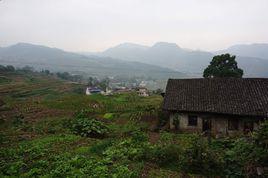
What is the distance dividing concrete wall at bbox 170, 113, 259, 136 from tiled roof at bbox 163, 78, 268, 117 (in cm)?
67

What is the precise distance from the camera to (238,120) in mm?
23453

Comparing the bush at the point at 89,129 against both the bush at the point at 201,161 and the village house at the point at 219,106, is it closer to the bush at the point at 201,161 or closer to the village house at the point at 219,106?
the village house at the point at 219,106

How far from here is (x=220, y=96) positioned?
2525 cm

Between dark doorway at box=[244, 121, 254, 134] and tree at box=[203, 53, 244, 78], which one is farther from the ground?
tree at box=[203, 53, 244, 78]

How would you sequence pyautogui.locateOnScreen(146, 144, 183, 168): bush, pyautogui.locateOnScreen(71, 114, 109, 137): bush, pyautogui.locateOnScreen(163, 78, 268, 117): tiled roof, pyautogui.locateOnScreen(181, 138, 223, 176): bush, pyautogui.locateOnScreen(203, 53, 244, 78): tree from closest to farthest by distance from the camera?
pyautogui.locateOnScreen(181, 138, 223, 176): bush
pyautogui.locateOnScreen(146, 144, 183, 168): bush
pyautogui.locateOnScreen(71, 114, 109, 137): bush
pyautogui.locateOnScreen(163, 78, 268, 117): tiled roof
pyautogui.locateOnScreen(203, 53, 244, 78): tree

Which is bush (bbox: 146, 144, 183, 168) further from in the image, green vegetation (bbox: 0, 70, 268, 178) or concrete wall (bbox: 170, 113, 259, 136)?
concrete wall (bbox: 170, 113, 259, 136)

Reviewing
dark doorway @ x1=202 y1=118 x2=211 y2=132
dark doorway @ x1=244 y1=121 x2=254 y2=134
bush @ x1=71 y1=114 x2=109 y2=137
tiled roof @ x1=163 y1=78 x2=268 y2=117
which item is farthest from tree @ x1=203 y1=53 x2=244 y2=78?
bush @ x1=71 y1=114 x2=109 y2=137

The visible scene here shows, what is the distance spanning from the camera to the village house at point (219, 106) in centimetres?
2317

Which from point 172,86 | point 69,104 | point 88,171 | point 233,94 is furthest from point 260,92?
point 69,104

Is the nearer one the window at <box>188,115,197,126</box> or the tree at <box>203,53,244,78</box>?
the window at <box>188,115,197,126</box>

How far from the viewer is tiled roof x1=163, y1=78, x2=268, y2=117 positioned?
2338 centimetres

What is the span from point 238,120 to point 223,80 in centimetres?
503

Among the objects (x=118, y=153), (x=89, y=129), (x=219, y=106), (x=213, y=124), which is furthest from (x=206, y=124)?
(x=118, y=153)

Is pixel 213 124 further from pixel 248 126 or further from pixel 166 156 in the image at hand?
pixel 166 156
